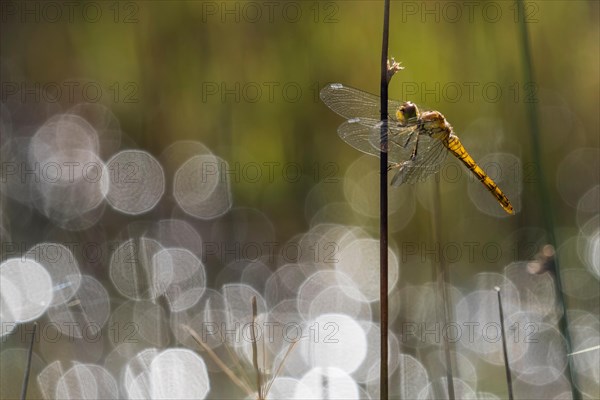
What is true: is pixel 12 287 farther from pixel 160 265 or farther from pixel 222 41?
pixel 222 41

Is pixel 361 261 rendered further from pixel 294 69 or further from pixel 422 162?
pixel 422 162

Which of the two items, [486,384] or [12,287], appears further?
[12,287]

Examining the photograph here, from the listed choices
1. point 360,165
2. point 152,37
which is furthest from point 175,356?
point 152,37

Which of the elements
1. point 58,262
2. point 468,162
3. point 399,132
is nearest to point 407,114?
point 399,132

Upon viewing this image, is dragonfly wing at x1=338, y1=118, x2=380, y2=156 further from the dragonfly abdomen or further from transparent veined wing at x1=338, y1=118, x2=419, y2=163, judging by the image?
the dragonfly abdomen

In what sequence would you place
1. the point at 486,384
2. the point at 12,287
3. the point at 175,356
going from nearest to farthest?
1. the point at 486,384
2. the point at 175,356
3. the point at 12,287
